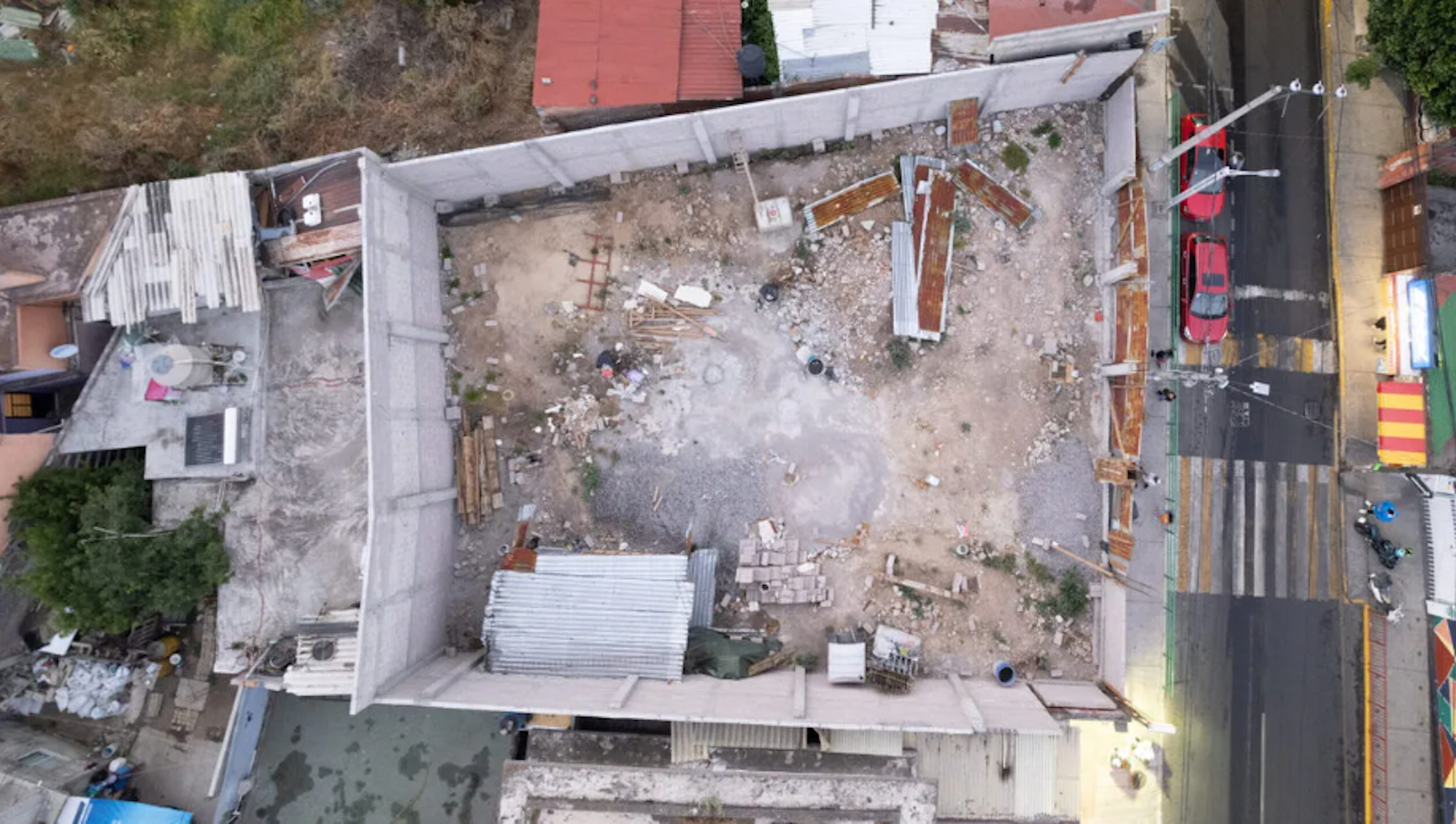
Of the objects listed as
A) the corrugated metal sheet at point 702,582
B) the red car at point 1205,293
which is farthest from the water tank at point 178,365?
the red car at point 1205,293

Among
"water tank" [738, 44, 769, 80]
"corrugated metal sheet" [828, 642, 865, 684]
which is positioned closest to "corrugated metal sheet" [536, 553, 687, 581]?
"corrugated metal sheet" [828, 642, 865, 684]

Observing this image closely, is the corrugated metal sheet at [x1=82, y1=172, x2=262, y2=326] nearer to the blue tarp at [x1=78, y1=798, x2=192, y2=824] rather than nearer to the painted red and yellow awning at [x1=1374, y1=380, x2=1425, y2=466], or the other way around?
the blue tarp at [x1=78, y1=798, x2=192, y2=824]

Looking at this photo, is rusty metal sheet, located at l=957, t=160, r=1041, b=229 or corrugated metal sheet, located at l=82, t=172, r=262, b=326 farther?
rusty metal sheet, located at l=957, t=160, r=1041, b=229

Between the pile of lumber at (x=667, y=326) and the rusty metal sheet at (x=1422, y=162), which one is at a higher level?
the rusty metal sheet at (x=1422, y=162)

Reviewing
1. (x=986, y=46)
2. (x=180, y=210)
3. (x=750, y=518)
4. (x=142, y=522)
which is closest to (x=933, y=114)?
(x=986, y=46)

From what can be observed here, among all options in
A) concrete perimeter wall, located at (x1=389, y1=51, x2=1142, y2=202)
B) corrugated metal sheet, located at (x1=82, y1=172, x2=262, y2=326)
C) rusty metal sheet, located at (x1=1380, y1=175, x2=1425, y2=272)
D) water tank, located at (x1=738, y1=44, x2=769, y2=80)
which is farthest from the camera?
rusty metal sheet, located at (x1=1380, y1=175, x2=1425, y2=272)

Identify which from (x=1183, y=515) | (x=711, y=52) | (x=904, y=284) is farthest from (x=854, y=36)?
(x=1183, y=515)

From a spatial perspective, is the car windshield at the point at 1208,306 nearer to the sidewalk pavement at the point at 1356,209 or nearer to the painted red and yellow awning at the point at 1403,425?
the sidewalk pavement at the point at 1356,209

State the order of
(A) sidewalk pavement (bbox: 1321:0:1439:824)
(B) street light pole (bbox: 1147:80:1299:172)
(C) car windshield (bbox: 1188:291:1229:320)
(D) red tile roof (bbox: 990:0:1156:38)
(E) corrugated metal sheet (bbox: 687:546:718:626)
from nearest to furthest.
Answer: (B) street light pole (bbox: 1147:80:1299:172) → (D) red tile roof (bbox: 990:0:1156:38) → (E) corrugated metal sheet (bbox: 687:546:718:626) → (C) car windshield (bbox: 1188:291:1229:320) → (A) sidewalk pavement (bbox: 1321:0:1439:824)
